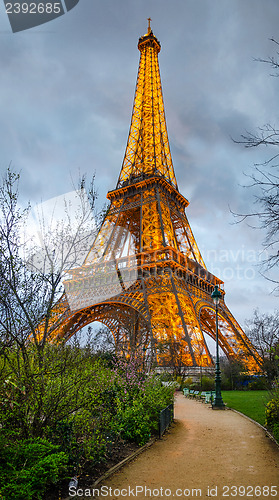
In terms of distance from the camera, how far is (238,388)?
91.6 feet

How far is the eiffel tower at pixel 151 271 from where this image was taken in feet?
83.7

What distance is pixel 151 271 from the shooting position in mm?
30000

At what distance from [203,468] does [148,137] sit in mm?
36408

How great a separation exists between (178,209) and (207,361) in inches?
688

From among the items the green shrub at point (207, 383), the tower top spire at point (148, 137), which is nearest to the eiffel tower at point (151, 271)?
the tower top spire at point (148, 137)

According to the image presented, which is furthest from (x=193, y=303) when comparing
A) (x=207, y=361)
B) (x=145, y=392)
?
(x=145, y=392)

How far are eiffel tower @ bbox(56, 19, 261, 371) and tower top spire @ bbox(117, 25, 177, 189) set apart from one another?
0.39 ft

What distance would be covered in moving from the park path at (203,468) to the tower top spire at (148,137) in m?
28.1

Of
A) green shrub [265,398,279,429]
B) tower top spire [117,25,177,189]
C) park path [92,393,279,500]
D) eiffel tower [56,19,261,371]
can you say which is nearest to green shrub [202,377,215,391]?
eiffel tower [56,19,261,371]

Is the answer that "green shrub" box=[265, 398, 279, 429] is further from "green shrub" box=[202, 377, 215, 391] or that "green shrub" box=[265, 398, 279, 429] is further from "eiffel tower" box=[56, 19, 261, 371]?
"green shrub" box=[202, 377, 215, 391]

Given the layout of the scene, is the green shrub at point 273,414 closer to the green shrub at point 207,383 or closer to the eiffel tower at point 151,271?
the eiffel tower at point 151,271

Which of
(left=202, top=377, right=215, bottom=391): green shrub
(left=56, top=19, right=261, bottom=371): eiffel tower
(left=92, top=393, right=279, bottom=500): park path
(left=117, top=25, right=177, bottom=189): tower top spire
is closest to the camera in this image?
(left=92, top=393, right=279, bottom=500): park path

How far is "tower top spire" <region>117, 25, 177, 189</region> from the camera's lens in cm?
3684

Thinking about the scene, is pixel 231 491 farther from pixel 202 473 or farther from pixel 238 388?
pixel 238 388
